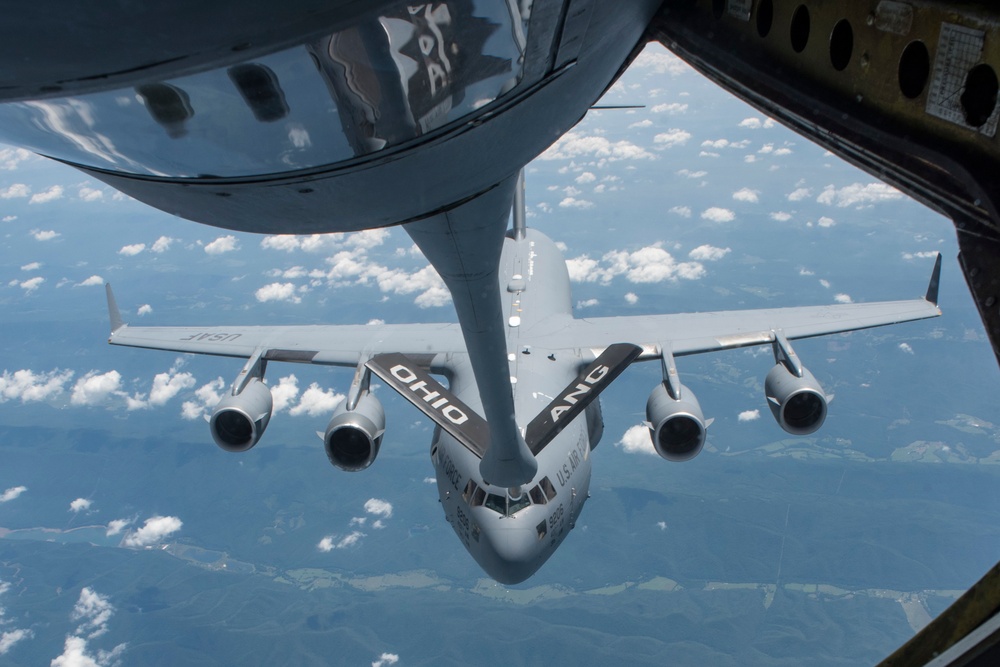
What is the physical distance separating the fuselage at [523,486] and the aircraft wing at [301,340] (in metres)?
1.51

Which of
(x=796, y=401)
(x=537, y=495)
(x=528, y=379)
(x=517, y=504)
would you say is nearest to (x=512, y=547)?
(x=517, y=504)

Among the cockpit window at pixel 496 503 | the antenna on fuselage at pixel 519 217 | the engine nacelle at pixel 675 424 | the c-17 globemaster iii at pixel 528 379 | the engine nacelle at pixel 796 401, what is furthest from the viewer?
the antenna on fuselage at pixel 519 217

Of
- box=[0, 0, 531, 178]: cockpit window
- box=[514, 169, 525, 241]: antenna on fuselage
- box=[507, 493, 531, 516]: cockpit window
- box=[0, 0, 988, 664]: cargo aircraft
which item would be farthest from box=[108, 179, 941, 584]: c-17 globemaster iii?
box=[0, 0, 531, 178]: cockpit window

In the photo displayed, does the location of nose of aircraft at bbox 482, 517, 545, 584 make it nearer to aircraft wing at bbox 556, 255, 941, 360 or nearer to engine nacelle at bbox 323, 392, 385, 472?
engine nacelle at bbox 323, 392, 385, 472

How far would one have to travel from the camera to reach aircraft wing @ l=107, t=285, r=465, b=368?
18219mm

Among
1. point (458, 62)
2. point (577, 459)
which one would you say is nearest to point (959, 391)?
point (577, 459)

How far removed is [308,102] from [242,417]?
16550 millimetres

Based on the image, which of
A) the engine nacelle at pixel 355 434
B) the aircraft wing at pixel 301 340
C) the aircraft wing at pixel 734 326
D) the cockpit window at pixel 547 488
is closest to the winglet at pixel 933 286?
the aircraft wing at pixel 734 326

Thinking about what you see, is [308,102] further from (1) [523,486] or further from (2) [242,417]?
(2) [242,417]

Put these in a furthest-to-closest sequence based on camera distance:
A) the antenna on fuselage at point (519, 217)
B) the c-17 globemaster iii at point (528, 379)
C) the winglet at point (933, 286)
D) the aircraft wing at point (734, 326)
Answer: the antenna on fuselage at point (519, 217) < the aircraft wing at point (734, 326) < the winglet at point (933, 286) < the c-17 globemaster iii at point (528, 379)

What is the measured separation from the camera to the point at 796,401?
15914 millimetres

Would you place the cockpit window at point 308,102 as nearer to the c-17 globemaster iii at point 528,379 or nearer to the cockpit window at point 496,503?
the c-17 globemaster iii at point 528,379

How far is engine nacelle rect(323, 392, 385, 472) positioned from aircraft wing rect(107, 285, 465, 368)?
1852 millimetres

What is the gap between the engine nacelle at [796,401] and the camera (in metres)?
15.6
